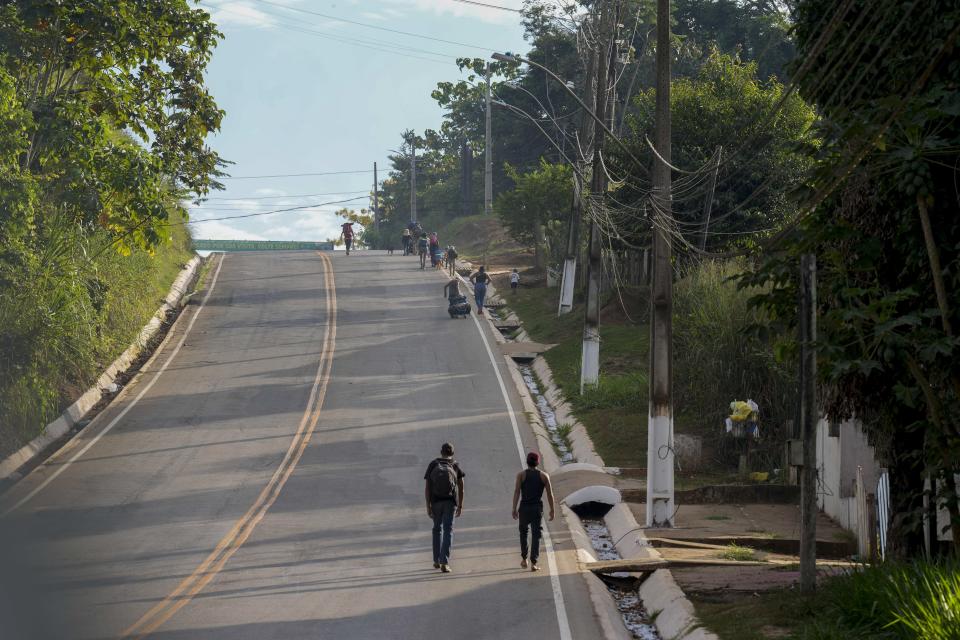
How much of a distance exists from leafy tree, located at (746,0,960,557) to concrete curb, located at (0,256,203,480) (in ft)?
54.7

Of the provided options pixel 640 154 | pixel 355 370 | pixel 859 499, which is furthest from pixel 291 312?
pixel 859 499

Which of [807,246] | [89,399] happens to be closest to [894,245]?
[807,246]

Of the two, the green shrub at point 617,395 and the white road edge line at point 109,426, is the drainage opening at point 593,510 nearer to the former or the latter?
the green shrub at point 617,395

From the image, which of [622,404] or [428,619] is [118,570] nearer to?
[428,619]

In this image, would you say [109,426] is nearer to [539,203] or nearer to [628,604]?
[628,604]

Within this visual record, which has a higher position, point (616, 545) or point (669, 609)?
point (669, 609)

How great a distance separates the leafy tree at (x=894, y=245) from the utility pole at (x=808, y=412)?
0.17 meters

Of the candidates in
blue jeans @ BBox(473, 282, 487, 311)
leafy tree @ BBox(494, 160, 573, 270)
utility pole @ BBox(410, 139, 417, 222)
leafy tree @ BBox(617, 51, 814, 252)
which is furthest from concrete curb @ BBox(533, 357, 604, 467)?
utility pole @ BBox(410, 139, 417, 222)

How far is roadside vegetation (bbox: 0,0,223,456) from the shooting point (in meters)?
27.5

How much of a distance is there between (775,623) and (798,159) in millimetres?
26275

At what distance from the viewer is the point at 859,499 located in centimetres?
1752

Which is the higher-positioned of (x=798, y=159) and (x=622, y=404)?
(x=798, y=159)

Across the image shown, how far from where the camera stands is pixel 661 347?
20047 millimetres

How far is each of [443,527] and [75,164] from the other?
1717cm
